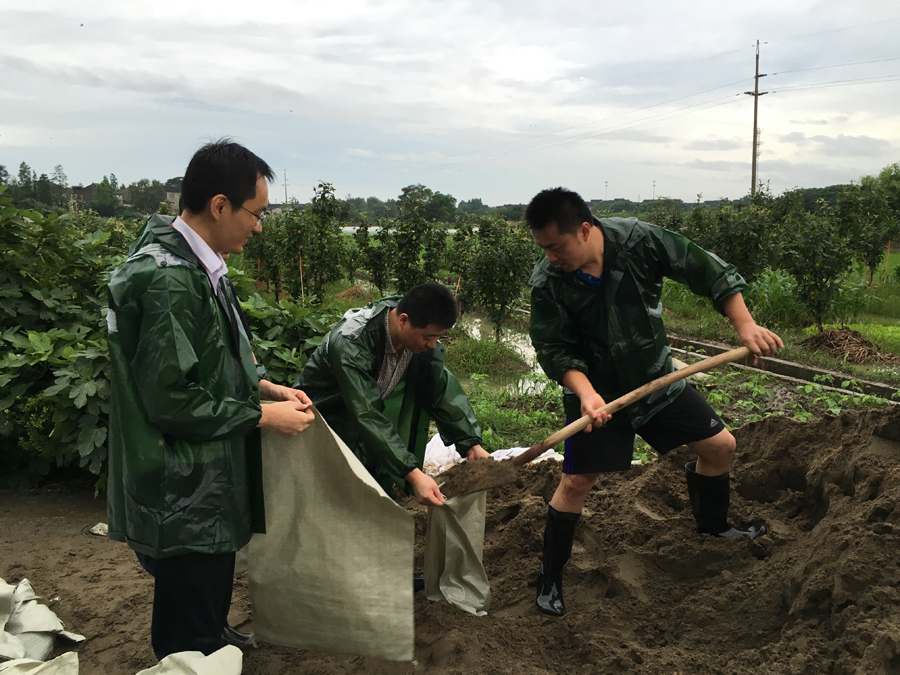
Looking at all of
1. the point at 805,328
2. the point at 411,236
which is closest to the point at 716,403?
the point at 805,328

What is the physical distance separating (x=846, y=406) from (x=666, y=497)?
3274 mm

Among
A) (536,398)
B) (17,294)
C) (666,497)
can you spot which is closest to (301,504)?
(666,497)

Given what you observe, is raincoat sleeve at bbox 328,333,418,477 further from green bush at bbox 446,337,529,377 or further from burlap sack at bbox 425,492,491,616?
green bush at bbox 446,337,529,377

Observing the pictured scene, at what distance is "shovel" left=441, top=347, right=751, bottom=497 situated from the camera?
2582mm

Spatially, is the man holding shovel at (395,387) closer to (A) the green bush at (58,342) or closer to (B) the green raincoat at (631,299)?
(B) the green raincoat at (631,299)

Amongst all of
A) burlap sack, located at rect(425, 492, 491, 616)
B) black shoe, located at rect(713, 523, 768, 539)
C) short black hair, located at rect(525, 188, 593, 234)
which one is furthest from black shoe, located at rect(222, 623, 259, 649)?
black shoe, located at rect(713, 523, 768, 539)

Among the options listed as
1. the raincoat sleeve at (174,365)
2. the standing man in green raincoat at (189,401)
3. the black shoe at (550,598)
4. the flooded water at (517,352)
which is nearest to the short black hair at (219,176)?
the standing man in green raincoat at (189,401)

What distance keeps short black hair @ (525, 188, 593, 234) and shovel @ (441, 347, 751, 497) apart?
27.4 inches

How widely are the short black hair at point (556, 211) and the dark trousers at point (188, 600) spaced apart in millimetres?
1632

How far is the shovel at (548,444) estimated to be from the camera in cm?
258

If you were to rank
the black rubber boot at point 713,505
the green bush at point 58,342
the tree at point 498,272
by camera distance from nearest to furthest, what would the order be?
the black rubber boot at point 713,505 → the green bush at point 58,342 → the tree at point 498,272

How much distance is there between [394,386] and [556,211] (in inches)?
38.7

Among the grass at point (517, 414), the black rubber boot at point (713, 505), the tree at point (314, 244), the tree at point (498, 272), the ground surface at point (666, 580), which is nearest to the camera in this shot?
the ground surface at point (666, 580)

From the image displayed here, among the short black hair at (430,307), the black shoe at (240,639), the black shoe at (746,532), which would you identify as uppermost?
the short black hair at (430,307)
